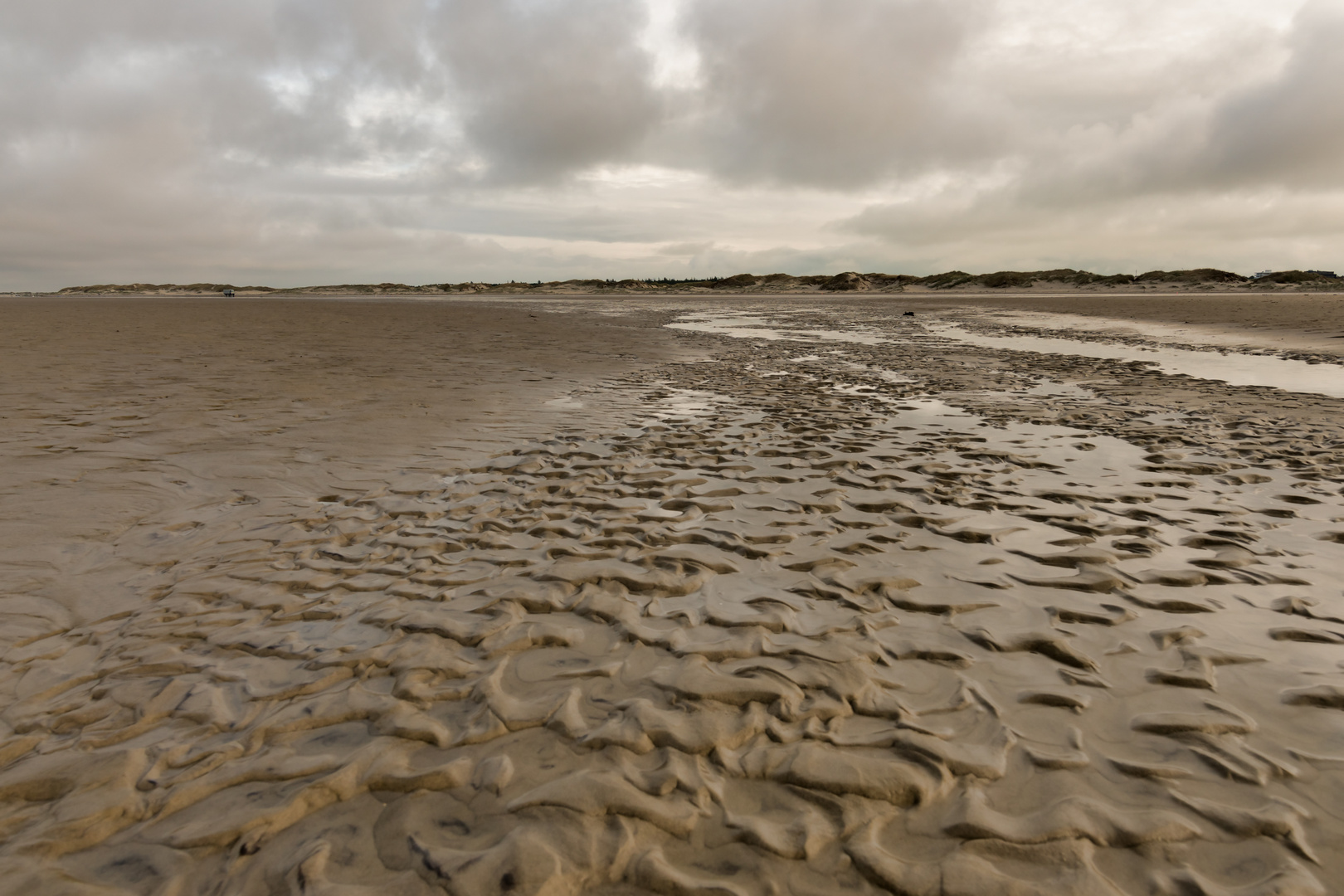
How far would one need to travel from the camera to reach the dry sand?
89.4 inches

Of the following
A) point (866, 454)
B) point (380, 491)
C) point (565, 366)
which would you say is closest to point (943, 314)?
point (565, 366)

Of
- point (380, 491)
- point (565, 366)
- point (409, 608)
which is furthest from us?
point (565, 366)

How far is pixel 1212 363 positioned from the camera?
15938 mm

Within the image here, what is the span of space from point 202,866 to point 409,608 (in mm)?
1824

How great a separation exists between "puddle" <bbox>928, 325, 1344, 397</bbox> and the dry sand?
237 inches

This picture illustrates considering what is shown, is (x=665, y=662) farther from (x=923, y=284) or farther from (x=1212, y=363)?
(x=923, y=284)

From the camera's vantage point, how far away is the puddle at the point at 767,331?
23219 mm

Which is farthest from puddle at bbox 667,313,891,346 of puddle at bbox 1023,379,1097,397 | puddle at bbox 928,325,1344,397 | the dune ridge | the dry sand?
the dune ridge

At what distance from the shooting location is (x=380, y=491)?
19.9 feet

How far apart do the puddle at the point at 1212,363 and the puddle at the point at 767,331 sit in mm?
3435

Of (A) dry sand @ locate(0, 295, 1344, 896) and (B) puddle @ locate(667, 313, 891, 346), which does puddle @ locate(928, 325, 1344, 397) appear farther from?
(A) dry sand @ locate(0, 295, 1344, 896)

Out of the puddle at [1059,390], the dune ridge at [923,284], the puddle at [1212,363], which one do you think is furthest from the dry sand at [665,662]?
the dune ridge at [923,284]

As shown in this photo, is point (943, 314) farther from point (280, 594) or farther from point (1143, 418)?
point (280, 594)

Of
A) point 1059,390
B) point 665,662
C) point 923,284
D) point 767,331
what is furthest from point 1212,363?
point 923,284
